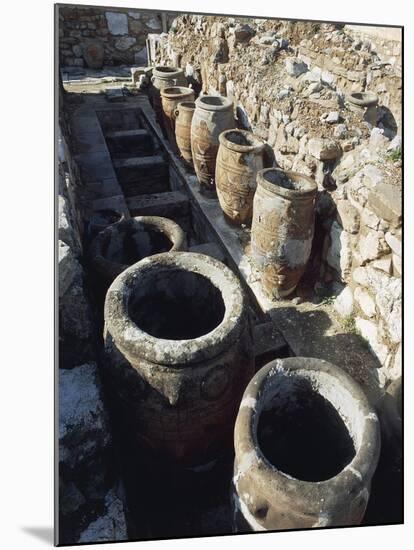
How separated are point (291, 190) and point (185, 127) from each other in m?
2.60

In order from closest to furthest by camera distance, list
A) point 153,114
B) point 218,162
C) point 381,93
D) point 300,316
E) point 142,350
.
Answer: point 142,350 < point 300,316 < point 218,162 < point 381,93 < point 153,114

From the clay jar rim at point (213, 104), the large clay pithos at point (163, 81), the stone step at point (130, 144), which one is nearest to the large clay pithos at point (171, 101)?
the large clay pithos at point (163, 81)

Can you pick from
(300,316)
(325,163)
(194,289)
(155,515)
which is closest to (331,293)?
(300,316)

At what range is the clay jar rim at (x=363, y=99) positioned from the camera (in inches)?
253

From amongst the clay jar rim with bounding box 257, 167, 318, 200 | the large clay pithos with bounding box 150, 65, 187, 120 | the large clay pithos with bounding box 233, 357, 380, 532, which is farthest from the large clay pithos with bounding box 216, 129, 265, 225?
the large clay pithos with bounding box 150, 65, 187, 120

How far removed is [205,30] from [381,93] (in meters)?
3.01

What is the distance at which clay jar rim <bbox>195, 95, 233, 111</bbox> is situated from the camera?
4801 mm

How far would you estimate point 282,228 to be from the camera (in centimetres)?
352

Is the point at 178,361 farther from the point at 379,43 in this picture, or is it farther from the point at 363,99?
the point at 363,99

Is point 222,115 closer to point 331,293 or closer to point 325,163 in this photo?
point 325,163

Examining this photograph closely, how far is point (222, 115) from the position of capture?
484 centimetres

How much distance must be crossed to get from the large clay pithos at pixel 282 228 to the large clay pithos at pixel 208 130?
132 cm

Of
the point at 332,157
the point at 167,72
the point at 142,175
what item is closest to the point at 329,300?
the point at 332,157

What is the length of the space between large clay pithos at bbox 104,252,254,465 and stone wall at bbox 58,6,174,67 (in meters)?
8.75
